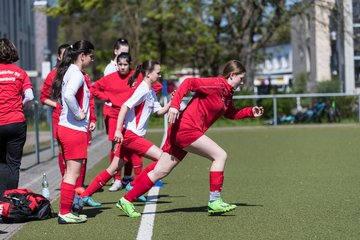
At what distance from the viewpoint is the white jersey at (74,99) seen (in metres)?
8.38

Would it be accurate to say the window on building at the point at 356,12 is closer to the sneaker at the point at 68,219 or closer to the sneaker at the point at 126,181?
the sneaker at the point at 126,181

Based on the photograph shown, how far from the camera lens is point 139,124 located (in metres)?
10.2

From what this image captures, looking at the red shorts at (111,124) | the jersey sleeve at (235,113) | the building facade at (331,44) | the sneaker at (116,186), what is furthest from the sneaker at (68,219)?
the building facade at (331,44)

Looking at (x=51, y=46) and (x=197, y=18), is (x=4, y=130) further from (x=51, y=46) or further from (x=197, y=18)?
(x=51, y=46)

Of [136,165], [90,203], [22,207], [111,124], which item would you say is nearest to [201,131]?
[90,203]

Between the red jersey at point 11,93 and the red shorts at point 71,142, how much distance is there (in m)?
0.81

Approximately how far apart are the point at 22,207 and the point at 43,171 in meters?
6.56

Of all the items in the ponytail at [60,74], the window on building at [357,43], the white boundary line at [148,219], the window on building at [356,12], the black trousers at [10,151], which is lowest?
the white boundary line at [148,219]

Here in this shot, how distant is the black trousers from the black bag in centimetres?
28

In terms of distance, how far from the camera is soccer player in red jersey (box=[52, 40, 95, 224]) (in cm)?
845

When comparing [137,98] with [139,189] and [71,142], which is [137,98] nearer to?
[139,189]

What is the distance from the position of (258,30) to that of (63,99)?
36.7m

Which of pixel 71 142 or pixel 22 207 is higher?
pixel 71 142

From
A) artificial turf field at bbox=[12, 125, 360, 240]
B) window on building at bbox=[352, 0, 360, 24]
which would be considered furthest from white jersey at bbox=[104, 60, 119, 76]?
window on building at bbox=[352, 0, 360, 24]
